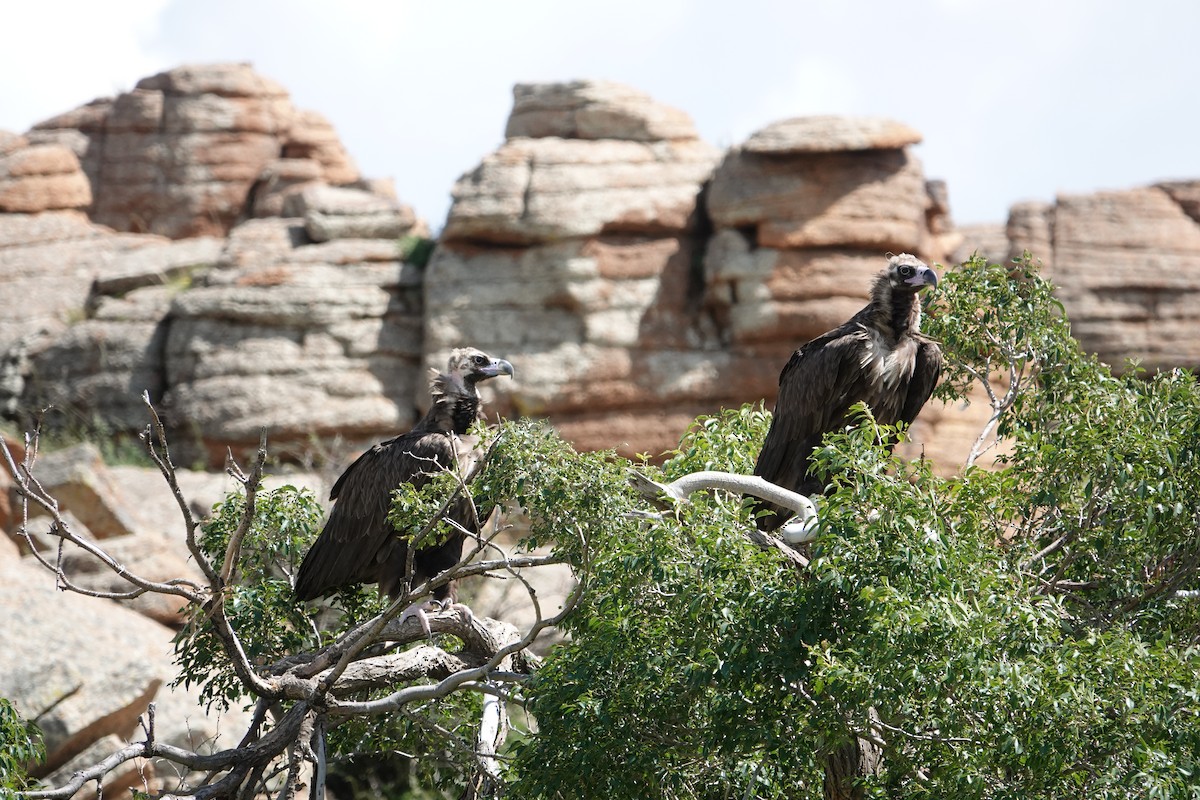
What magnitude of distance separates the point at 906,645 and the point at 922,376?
12.2ft

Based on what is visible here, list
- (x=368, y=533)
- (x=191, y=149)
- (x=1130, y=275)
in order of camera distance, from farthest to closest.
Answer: (x=191, y=149), (x=1130, y=275), (x=368, y=533)

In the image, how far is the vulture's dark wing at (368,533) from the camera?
8.62 m

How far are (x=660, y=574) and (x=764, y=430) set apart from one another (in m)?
3.63

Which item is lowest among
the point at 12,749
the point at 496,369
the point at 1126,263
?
the point at 1126,263

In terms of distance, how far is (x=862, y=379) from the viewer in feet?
27.8

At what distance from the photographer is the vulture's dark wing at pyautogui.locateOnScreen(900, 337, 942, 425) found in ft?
28.0

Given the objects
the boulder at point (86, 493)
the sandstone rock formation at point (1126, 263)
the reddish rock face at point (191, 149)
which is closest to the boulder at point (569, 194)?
the sandstone rock formation at point (1126, 263)

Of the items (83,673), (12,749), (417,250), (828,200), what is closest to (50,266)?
(417,250)

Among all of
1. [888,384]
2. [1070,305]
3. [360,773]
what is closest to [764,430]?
[888,384]

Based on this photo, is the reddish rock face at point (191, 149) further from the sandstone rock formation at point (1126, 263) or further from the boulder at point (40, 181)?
the sandstone rock formation at point (1126, 263)

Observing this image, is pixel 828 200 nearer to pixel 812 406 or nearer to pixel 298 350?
Result: pixel 298 350

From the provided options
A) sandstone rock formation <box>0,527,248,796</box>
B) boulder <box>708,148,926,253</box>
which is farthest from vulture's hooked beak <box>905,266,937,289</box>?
boulder <box>708,148,926,253</box>

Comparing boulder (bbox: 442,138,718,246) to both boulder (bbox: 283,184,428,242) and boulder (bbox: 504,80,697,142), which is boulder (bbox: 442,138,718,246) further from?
boulder (bbox: 283,184,428,242)

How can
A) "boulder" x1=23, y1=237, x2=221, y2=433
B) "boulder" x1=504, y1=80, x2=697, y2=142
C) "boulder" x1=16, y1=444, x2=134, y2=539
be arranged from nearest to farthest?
"boulder" x1=16, y1=444, x2=134, y2=539 < "boulder" x1=504, y1=80, x2=697, y2=142 < "boulder" x1=23, y1=237, x2=221, y2=433
